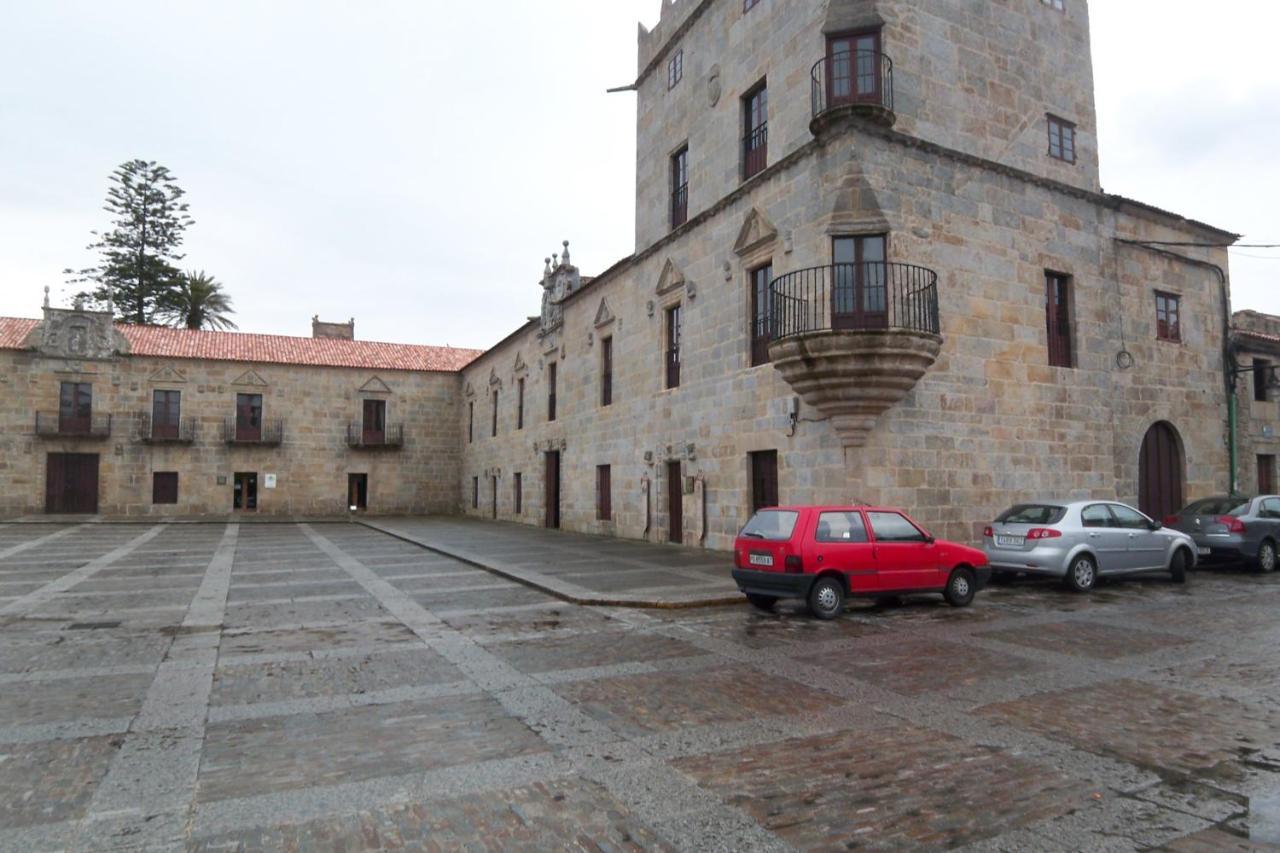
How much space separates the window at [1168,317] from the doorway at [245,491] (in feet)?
113

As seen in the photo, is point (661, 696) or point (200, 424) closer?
point (661, 696)

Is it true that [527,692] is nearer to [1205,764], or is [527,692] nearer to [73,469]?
[1205,764]

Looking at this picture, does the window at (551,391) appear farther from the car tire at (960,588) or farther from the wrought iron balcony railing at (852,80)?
the car tire at (960,588)

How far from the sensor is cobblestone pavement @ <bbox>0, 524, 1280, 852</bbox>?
3602mm

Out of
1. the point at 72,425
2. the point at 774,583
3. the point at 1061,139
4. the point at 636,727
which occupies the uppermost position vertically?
the point at 1061,139

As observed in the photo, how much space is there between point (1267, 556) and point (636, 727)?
14.3m

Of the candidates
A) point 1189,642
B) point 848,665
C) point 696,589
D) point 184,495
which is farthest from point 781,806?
point 184,495

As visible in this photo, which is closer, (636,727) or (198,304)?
(636,727)

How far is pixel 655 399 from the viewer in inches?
763

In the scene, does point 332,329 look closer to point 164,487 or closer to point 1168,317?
point 164,487

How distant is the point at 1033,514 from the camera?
1164 centimetres

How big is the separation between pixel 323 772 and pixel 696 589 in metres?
7.08

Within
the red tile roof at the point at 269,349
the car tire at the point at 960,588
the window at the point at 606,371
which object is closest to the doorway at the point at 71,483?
the red tile roof at the point at 269,349

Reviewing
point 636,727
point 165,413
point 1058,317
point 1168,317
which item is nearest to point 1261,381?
point 1168,317
